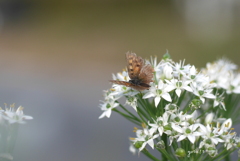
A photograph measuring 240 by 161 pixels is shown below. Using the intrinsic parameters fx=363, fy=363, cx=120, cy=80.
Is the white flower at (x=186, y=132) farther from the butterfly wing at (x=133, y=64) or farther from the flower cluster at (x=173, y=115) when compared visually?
the butterfly wing at (x=133, y=64)

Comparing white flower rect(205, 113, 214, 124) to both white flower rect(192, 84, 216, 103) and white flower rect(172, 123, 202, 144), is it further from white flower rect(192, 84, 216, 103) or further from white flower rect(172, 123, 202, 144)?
white flower rect(172, 123, 202, 144)

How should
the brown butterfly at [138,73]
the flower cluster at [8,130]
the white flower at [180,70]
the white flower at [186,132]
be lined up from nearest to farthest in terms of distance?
the flower cluster at [8,130], the white flower at [186,132], the brown butterfly at [138,73], the white flower at [180,70]

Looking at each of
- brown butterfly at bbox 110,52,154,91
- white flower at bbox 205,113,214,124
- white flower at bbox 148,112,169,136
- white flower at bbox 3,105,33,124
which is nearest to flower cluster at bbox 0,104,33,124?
white flower at bbox 3,105,33,124

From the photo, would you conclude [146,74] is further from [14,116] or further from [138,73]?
[14,116]


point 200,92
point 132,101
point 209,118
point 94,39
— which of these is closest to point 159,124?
point 132,101

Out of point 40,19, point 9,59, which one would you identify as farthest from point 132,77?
point 40,19

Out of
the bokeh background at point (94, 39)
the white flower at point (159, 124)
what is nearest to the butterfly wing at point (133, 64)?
the white flower at point (159, 124)

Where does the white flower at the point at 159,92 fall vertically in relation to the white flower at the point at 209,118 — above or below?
above
